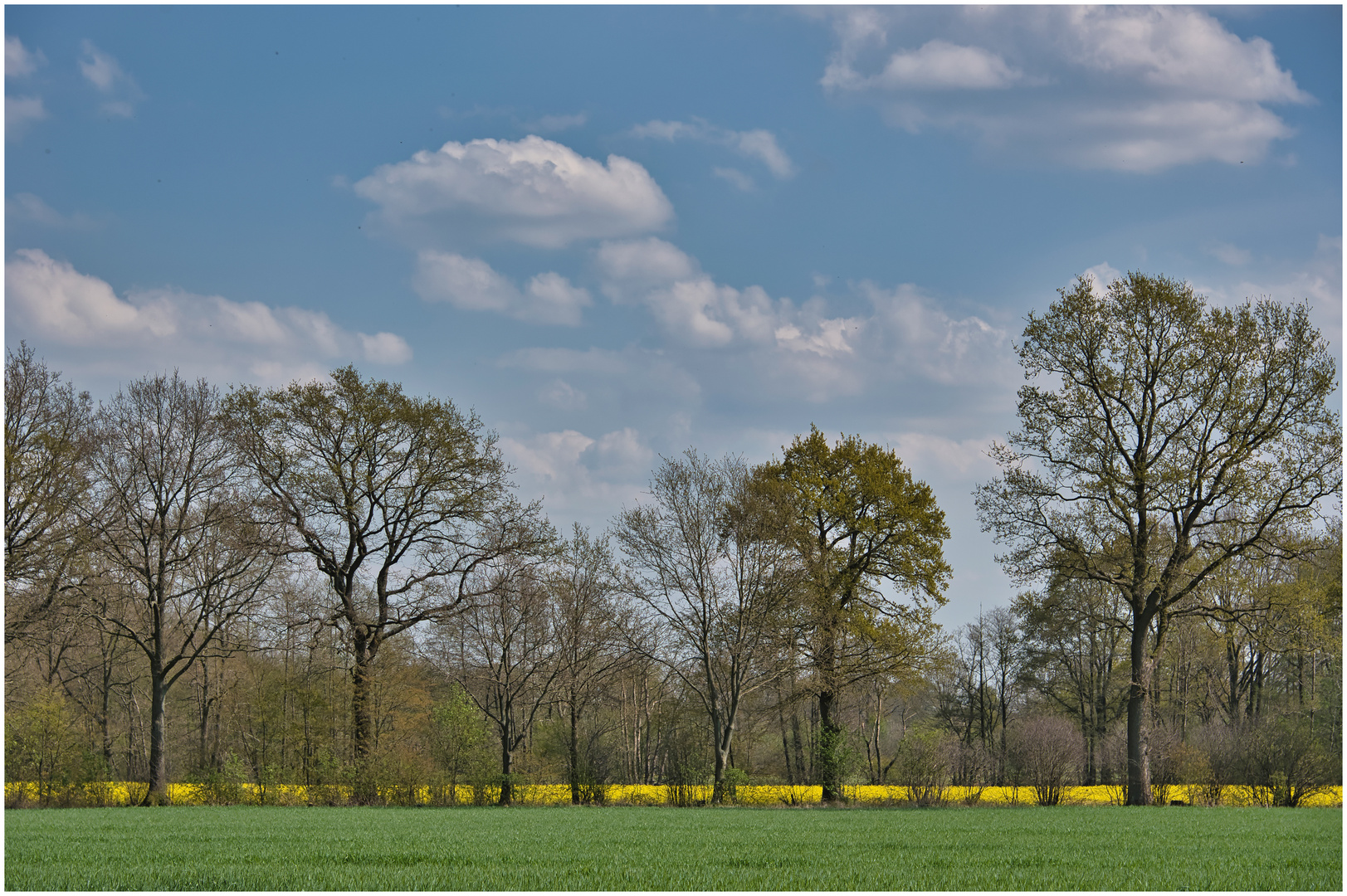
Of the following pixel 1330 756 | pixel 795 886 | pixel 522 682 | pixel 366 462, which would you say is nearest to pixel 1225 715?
pixel 1330 756

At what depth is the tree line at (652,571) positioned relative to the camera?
23.2 m

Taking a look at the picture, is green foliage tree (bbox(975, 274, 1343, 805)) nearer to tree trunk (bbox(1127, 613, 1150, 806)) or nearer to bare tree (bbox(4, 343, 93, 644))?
tree trunk (bbox(1127, 613, 1150, 806))

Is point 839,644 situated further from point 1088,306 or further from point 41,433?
point 41,433

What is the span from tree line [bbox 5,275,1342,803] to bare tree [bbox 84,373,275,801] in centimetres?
10

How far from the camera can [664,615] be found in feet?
95.7

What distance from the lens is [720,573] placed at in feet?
94.6

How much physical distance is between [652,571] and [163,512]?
14599 mm

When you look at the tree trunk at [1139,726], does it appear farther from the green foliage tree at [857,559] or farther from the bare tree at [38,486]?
the bare tree at [38,486]

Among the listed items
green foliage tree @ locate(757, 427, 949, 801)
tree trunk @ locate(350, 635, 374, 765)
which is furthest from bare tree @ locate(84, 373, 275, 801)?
green foliage tree @ locate(757, 427, 949, 801)

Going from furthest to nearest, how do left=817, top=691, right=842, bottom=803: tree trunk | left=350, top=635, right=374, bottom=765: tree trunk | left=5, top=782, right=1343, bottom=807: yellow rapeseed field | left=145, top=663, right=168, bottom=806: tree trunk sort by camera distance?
left=350, top=635, right=374, bottom=765: tree trunk, left=817, top=691, right=842, bottom=803: tree trunk, left=145, top=663, right=168, bottom=806: tree trunk, left=5, top=782, right=1343, bottom=807: yellow rapeseed field

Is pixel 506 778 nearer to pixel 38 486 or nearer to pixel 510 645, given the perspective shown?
pixel 510 645

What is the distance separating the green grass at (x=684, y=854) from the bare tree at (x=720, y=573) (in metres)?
10.8

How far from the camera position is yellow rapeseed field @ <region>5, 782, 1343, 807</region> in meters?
24.7

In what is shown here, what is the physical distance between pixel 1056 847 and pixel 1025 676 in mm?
35364
